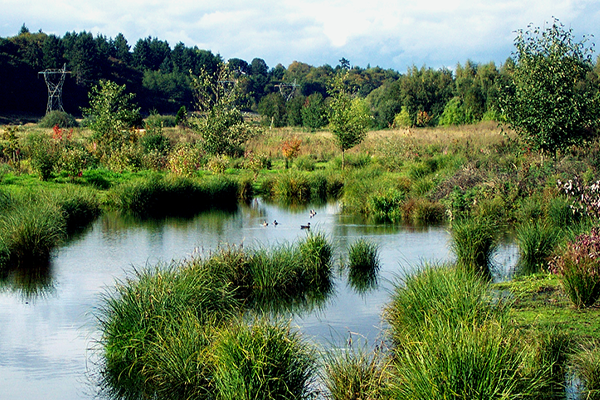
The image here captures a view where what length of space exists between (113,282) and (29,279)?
178 centimetres

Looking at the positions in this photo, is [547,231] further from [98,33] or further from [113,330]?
[98,33]

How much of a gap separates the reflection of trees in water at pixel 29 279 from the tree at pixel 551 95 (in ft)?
44.9

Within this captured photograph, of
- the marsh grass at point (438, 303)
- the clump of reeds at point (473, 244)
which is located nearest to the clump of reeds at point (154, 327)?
the marsh grass at point (438, 303)

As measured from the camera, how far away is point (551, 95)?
18.8 metres

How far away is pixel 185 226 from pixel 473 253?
8.61m

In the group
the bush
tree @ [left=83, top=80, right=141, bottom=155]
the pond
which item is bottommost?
the pond

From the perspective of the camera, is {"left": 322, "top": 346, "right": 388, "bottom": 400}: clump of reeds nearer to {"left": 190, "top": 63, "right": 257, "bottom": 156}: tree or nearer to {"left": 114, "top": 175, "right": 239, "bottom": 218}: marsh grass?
{"left": 114, "top": 175, "right": 239, "bottom": 218}: marsh grass

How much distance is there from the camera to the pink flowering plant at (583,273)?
8.92 meters

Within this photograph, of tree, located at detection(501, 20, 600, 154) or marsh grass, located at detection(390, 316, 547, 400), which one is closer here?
marsh grass, located at detection(390, 316, 547, 400)

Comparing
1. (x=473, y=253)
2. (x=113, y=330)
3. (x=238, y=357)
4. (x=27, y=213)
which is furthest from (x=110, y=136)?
(x=238, y=357)

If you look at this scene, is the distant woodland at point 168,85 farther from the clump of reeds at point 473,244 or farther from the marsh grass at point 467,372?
the marsh grass at point 467,372

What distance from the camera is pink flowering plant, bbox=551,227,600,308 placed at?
892cm

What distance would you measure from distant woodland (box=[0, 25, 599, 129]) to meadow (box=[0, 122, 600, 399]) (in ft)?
59.7

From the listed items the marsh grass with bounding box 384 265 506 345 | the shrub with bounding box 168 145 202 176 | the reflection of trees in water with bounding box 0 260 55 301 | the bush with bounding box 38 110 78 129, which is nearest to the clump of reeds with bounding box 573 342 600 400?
the marsh grass with bounding box 384 265 506 345
